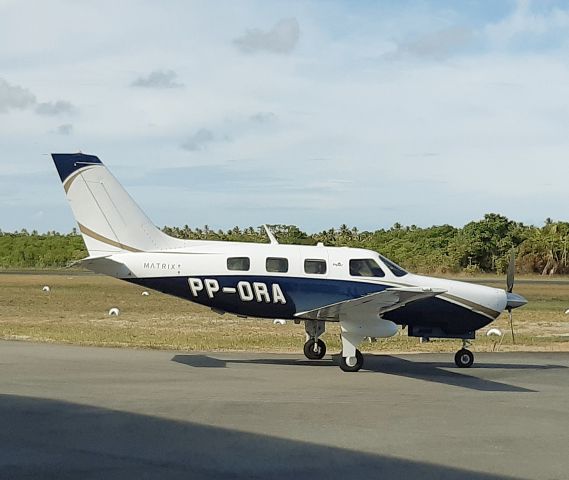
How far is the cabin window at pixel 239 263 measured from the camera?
58.6 ft

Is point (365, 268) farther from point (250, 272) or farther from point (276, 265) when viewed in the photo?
point (250, 272)

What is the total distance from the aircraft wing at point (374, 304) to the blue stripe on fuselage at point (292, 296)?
1.00ft

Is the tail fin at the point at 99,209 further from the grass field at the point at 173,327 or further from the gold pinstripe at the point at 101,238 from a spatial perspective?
the grass field at the point at 173,327

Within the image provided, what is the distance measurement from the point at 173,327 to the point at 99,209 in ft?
36.2

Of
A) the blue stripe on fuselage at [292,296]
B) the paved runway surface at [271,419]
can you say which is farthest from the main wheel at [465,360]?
the blue stripe on fuselage at [292,296]

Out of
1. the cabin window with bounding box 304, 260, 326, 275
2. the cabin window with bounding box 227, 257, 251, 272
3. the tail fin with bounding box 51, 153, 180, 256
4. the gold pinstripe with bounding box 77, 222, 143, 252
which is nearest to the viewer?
the tail fin with bounding box 51, 153, 180, 256

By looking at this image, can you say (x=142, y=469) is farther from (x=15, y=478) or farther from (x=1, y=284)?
(x=1, y=284)

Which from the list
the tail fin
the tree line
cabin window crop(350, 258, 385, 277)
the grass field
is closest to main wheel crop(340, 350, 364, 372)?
cabin window crop(350, 258, 385, 277)

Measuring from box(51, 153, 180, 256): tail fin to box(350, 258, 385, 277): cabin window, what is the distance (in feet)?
13.6

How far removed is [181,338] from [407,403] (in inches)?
453

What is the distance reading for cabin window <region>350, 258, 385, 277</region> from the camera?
59.7ft

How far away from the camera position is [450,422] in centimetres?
1173

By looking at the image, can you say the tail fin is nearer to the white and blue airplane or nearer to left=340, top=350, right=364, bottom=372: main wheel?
the white and blue airplane

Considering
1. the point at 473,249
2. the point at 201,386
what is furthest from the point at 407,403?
the point at 473,249
